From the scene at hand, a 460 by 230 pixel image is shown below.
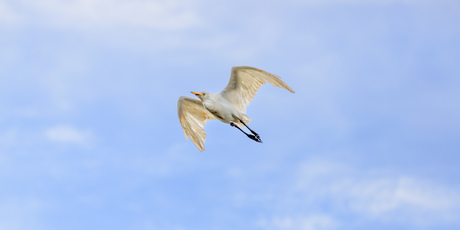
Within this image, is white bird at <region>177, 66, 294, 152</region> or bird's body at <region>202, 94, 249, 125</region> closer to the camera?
white bird at <region>177, 66, 294, 152</region>

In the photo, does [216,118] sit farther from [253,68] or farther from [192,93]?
[253,68]

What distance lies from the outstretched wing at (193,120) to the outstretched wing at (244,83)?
1.52 metres

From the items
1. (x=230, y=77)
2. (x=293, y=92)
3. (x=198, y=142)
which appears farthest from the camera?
(x=198, y=142)

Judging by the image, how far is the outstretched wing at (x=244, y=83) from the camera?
21.3 m

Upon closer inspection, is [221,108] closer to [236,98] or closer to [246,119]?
[236,98]

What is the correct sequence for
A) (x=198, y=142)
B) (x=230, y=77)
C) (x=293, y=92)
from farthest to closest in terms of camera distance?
(x=198, y=142), (x=230, y=77), (x=293, y=92)

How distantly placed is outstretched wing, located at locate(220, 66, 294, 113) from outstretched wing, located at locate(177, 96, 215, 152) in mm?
1524

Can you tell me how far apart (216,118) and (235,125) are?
2.46ft

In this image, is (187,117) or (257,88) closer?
(257,88)

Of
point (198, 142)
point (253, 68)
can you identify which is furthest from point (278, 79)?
point (198, 142)

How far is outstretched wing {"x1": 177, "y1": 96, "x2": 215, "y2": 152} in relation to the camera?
77.1 feet

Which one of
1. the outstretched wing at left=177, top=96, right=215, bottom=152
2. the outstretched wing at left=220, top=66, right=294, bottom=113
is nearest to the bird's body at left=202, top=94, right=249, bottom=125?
the outstretched wing at left=220, top=66, right=294, bottom=113

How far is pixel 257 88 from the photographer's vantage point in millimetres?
22172

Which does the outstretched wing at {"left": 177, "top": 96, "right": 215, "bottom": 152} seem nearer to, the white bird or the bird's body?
the white bird
